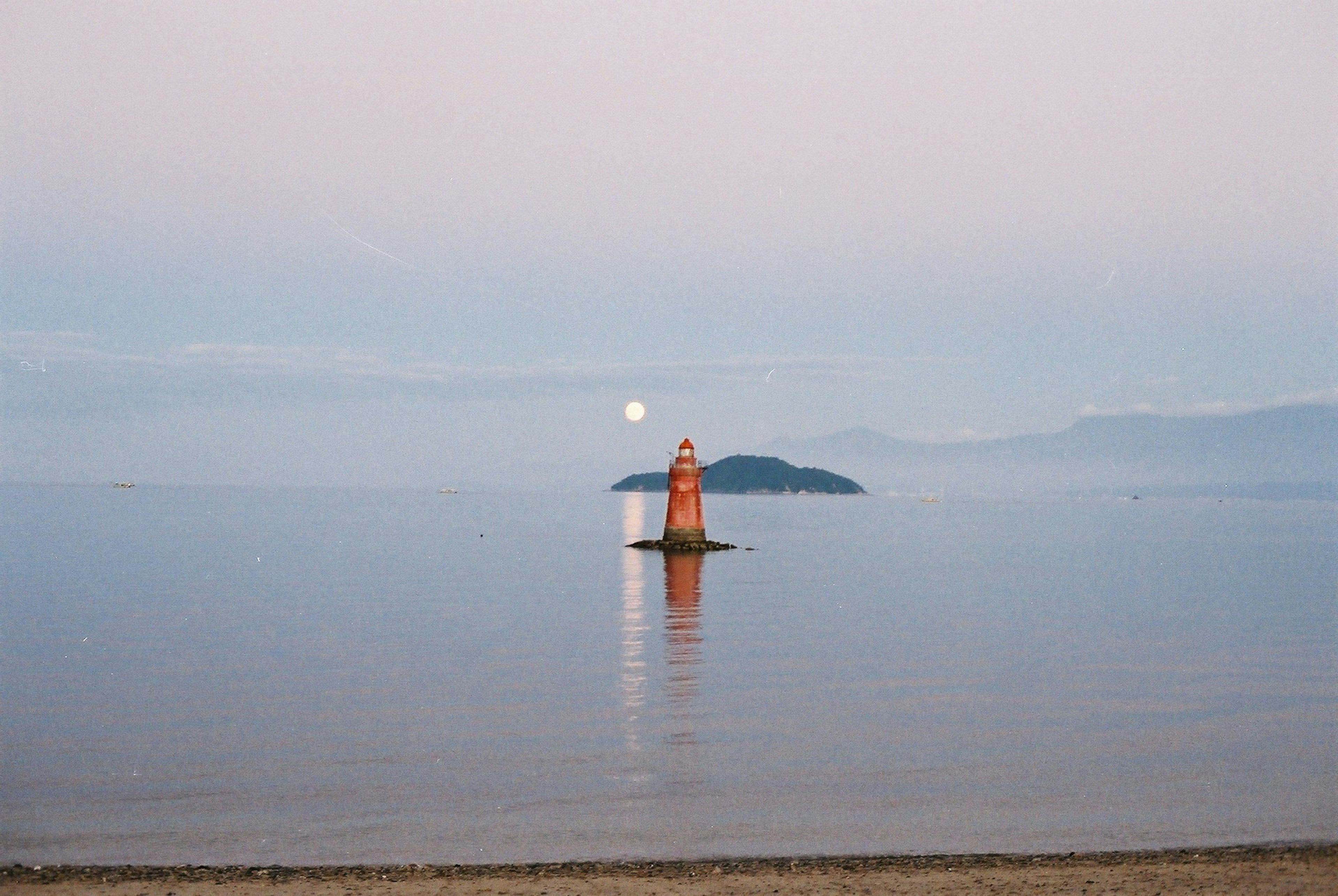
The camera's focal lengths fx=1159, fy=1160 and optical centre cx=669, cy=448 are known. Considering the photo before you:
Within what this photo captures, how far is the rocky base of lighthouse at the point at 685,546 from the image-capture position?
93938mm

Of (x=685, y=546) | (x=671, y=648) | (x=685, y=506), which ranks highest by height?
(x=685, y=506)

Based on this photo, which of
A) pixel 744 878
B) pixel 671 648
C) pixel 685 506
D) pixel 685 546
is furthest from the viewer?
pixel 685 546

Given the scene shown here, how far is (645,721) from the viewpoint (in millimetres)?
28750

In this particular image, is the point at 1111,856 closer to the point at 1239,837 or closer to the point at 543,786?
the point at 1239,837

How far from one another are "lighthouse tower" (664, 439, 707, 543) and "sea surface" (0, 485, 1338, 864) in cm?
1796

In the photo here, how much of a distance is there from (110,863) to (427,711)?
41.6 feet

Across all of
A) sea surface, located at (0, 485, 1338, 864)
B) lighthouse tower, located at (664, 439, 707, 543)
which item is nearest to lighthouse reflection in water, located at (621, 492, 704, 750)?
sea surface, located at (0, 485, 1338, 864)

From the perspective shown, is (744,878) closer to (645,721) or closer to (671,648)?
(645,721)

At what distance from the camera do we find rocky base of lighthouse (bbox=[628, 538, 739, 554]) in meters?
93.9

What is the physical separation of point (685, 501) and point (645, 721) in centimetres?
6252

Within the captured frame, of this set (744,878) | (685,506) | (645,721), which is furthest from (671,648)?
(685,506)

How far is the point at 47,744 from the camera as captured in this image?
2542 cm

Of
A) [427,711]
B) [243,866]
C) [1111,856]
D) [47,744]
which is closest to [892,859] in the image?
[1111,856]

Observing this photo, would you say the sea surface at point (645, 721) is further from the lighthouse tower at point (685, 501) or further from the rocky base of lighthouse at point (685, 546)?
the rocky base of lighthouse at point (685, 546)
